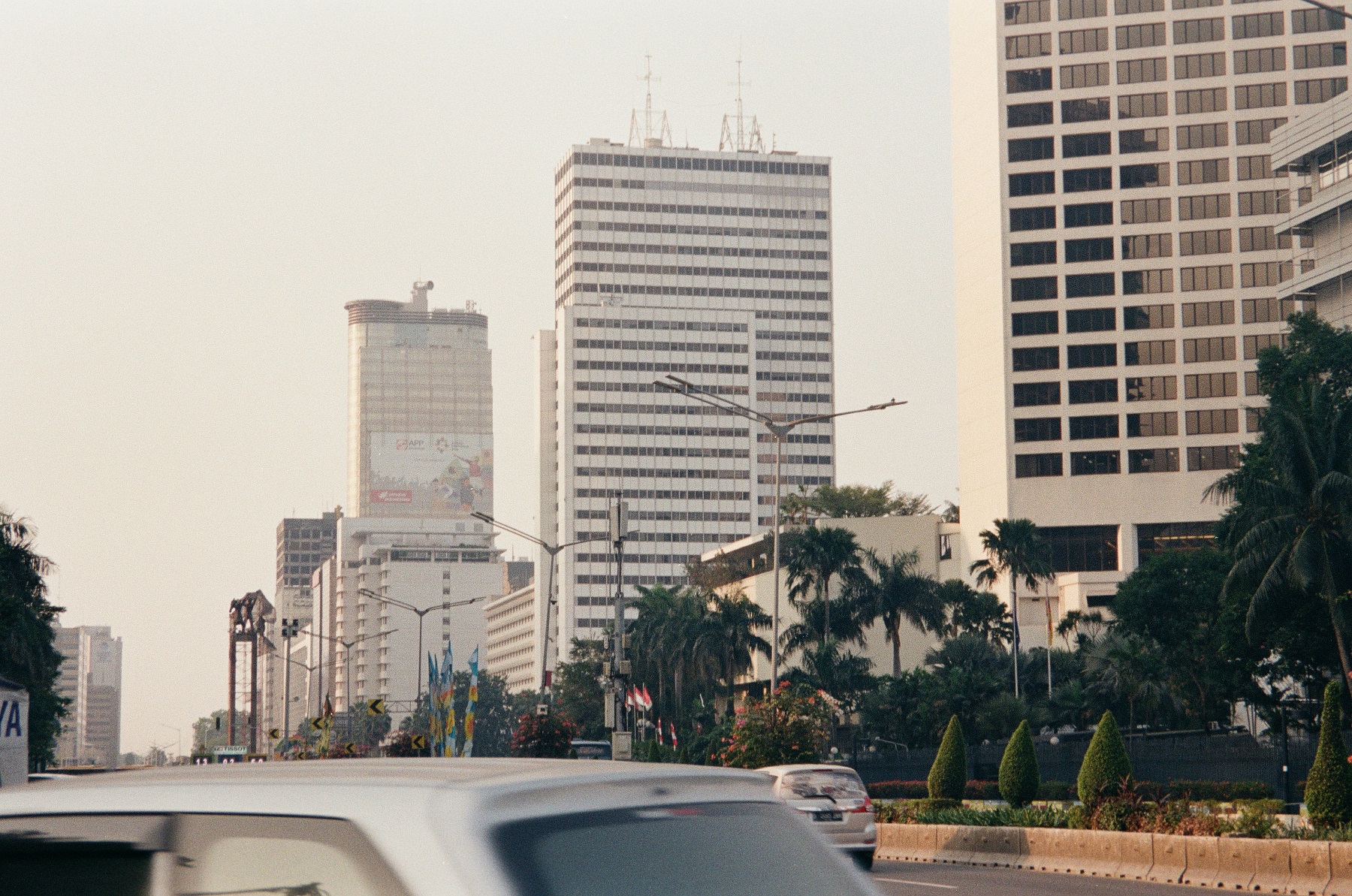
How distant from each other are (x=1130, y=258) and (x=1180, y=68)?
14289mm

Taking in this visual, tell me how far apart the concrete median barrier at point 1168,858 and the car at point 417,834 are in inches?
694

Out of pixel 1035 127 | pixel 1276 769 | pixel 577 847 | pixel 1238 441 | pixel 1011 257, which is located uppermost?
pixel 1035 127

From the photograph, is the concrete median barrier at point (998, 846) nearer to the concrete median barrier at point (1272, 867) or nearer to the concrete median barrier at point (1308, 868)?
the concrete median barrier at point (1272, 867)

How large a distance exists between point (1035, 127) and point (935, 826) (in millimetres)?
96677

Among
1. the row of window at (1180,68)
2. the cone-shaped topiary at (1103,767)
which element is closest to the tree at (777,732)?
the cone-shaped topiary at (1103,767)

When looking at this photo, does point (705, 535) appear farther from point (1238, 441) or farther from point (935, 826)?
point (935, 826)

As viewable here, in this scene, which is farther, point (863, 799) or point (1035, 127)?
point (1035, 127)

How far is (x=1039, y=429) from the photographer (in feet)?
373

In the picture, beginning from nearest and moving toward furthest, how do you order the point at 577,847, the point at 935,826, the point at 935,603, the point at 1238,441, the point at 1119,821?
1. the point at 577,847
2. the point at 1119,821
3. the point at 935,826
4. the point at 935,603
5. the point at 1238,441

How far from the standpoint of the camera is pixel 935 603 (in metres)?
103

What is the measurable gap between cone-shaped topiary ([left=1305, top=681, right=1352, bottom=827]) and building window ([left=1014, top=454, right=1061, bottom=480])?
91943 millimetres

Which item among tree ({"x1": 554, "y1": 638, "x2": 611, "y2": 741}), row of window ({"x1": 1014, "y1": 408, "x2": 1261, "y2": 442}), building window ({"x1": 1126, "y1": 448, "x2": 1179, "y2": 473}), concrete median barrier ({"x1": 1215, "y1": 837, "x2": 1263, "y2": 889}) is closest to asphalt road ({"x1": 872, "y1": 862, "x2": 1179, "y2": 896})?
concrete median barrier ({"x1": 1215, "y1": 837, "x2": 1263, "y2": 889})

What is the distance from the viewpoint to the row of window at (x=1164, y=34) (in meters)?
114

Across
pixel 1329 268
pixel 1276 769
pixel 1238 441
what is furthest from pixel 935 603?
pixel 1276 769
